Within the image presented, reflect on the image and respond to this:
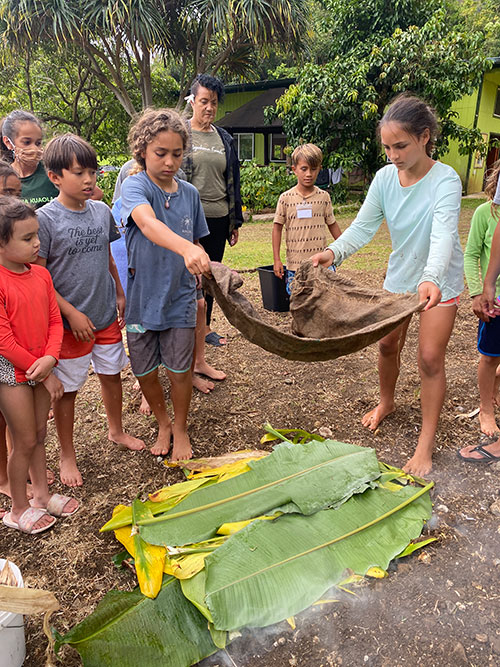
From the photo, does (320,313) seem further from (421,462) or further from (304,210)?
(304,210)

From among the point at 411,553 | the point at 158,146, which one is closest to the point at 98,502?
the point at 411,553

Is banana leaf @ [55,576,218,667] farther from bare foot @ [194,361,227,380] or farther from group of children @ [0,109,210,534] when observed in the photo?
bare foot @ [194,361,227,380]

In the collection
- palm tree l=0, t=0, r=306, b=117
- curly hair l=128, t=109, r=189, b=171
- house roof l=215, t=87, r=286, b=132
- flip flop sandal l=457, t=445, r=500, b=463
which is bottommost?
flip flop sandal l=457, t=445, r=500, b=463

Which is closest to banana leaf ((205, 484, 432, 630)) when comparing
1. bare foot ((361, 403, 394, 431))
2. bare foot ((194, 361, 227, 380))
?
bare foot ((361, 403, 394, 431))

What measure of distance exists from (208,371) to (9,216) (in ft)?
7.02

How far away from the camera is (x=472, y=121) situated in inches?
733

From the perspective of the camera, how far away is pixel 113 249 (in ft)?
10.6

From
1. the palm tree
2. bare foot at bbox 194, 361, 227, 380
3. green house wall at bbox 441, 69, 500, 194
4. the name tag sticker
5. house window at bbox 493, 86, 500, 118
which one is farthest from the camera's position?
house window at bbox 493, 86, 500, 118

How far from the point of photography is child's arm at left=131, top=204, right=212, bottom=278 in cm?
196

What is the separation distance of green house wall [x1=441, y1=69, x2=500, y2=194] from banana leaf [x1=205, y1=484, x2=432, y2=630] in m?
18.6

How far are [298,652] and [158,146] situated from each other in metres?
2.15

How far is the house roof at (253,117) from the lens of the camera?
1858cm

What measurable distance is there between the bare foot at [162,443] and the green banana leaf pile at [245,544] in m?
0.44

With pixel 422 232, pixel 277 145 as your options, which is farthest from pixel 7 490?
pixel 277 145
